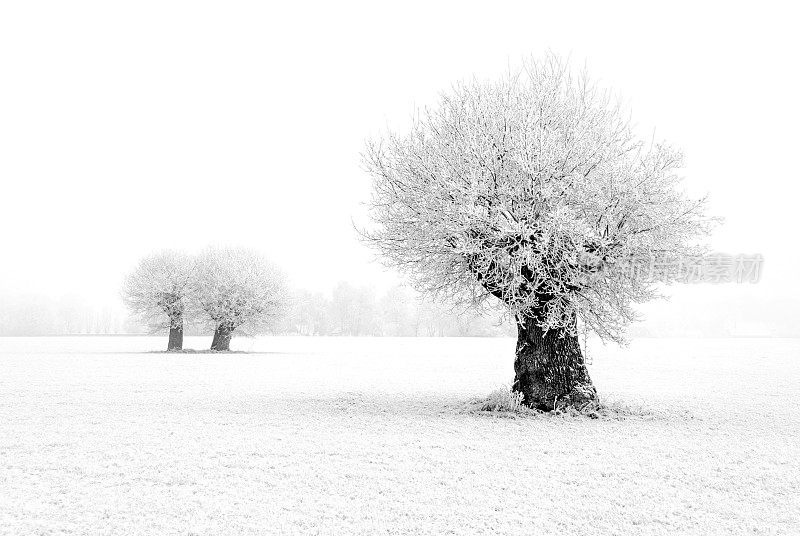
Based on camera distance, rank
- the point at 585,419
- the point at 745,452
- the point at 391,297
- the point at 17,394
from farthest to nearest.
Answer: the point at 391,297
the point at 17,394
the point at 585,419
the point at 745,452

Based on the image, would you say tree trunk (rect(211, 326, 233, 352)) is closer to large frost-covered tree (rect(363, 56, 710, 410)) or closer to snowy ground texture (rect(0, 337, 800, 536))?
snowy ground texture (rect(0, 337, 800, 536))

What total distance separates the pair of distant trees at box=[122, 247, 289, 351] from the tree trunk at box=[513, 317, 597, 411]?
36.9 m

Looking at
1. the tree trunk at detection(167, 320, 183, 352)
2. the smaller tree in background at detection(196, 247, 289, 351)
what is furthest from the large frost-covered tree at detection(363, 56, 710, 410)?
the tree trunk at detection(167, 320, 183, 352)

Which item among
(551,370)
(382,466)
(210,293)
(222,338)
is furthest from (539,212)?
(222,338)

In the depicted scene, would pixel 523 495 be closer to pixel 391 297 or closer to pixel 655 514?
pixel 655 514

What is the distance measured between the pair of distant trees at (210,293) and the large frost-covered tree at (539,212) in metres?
35.9

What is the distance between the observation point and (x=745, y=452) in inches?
459

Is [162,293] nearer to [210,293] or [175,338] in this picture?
[175,338]

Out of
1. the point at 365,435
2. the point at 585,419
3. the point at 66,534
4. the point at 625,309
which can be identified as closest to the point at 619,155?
the point at 625,309

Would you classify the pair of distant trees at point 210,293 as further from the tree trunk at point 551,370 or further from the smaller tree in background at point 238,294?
the tree trunk at point 551,370

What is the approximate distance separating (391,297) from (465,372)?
89194 mm

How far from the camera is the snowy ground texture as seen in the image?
7.45 m

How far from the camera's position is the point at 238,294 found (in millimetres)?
49312

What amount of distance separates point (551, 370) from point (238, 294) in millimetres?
37717
